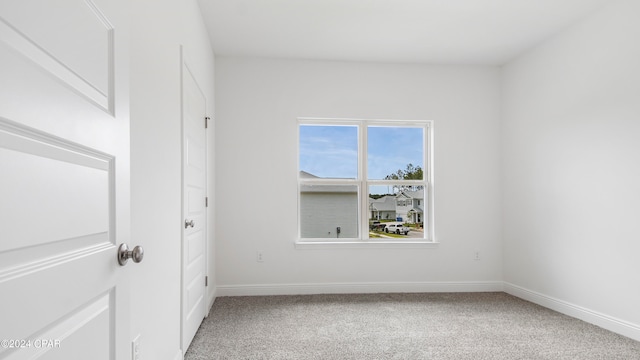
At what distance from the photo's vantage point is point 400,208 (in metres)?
4.52

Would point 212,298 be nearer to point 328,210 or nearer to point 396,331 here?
point 328,210

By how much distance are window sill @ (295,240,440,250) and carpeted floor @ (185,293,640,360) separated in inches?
22.5

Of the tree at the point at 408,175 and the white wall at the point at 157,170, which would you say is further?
the tree at the point at 408,175

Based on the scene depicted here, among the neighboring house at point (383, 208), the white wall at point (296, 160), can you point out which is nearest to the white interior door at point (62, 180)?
the white wall at point (296, 160)

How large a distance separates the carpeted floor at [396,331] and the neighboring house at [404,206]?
97 centimetres

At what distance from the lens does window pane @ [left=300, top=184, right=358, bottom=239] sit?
434cm

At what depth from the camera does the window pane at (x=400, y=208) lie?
14.7 feet

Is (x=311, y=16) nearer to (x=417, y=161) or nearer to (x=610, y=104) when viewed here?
(x=417, y=161)

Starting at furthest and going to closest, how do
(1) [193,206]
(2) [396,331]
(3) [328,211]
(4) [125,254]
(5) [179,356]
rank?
(3) [328,211], (2) [396,331], (1) [193,206], (5) [179,356], (4) [125,254]

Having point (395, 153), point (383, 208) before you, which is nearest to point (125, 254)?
point (383, 208)

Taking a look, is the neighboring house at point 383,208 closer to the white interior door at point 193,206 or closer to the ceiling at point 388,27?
the ceiling at point 388,27

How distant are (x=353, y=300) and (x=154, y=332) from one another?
2.48 m

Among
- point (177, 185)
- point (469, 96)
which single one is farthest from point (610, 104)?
point (177, 185)

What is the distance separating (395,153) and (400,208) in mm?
672
